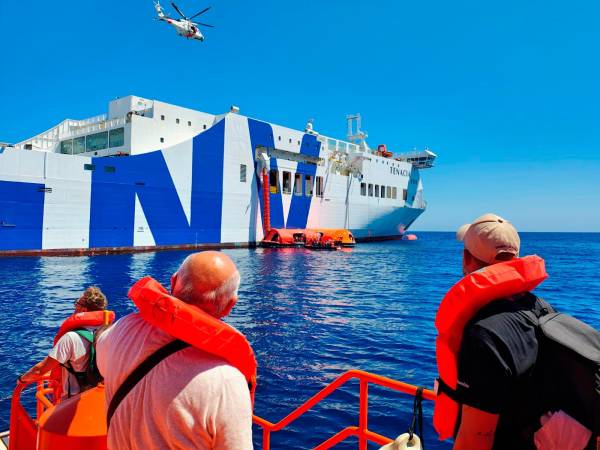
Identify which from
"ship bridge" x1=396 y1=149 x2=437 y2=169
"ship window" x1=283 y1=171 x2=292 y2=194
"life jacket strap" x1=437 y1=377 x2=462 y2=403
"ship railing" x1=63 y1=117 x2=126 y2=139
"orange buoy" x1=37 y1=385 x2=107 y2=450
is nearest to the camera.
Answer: "life jacket strap" x1=437 y1=377 x2=462 y2=403

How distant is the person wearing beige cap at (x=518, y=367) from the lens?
1.42m

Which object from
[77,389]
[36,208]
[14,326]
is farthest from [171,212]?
[77,389]

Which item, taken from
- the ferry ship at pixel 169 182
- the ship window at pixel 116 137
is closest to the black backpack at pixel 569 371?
the ferry ship at pixel 169 182

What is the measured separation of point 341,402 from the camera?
5.83 metres

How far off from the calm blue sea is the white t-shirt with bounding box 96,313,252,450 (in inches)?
147

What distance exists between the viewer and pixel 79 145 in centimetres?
2912

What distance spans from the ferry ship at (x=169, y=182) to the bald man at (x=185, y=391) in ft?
73.8

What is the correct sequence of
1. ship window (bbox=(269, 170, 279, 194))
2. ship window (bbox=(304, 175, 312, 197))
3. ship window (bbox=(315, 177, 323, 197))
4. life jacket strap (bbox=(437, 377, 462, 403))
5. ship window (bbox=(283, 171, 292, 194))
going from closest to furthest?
life jacket strap (bbox=(437, 377, 462, 403)) < ship window (bbox=(269, 170, 279, 194)) < ship window (bbox=(283, 171, 292, 194)) < ship window (bbox=(304, 175, 312, 197)) < ship window (bbox=(315, 177, 323, 197))

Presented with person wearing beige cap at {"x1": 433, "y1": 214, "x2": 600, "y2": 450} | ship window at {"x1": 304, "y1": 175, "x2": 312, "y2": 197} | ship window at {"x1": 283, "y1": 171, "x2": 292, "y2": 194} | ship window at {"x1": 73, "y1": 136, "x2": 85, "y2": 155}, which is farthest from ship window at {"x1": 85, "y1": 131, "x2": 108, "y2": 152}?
person wearing beige cap at {"x1": 433, "y1": 214, "x2": 600, "y2": 450}

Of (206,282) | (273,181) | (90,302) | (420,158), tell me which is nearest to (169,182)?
(273,181)

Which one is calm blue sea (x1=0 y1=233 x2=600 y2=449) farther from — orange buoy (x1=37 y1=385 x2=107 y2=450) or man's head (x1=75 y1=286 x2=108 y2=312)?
orange buoy (x1=37 y1=385 x2=107 y2=450)

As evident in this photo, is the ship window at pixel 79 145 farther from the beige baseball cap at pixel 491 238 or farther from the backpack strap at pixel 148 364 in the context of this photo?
the beige baseball cap at pixel 491 238

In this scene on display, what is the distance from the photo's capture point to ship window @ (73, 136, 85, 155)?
28938 mm

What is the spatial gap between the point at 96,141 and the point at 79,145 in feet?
6.11
